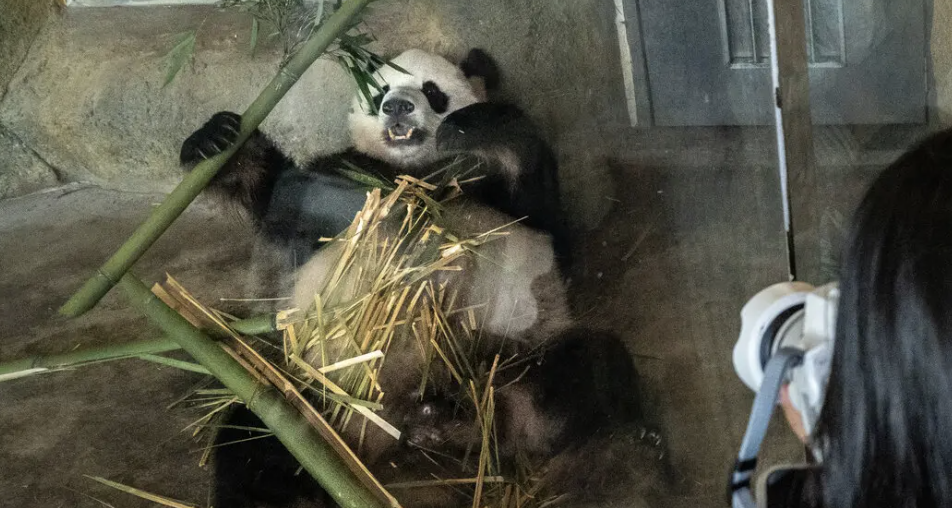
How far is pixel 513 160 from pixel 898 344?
822 millimetres

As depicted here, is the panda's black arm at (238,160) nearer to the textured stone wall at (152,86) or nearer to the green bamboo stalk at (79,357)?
the textured stone wall at (152,86)

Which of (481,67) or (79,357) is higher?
(481,67)

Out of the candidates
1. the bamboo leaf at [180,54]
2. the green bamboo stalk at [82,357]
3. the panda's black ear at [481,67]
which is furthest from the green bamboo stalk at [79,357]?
the panda's black ear at [481,67]

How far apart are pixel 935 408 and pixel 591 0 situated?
0.92m

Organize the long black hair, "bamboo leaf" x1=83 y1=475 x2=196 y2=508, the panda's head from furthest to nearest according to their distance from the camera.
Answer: the panda's head
"bamboo leaf" x1=83 y1=475 x2=196 y2=508
the long black hair

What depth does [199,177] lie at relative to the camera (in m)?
1.14

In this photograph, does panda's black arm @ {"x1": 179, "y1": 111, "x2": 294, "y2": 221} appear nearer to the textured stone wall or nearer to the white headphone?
the textured stone wall

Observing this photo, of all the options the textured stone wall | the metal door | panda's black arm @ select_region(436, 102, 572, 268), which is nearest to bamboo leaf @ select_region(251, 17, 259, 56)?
the textured stone wall

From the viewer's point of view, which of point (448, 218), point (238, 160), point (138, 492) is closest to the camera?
point (138, 492)

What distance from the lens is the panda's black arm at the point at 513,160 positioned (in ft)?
4.44

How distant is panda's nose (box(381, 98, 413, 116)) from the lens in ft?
4.25

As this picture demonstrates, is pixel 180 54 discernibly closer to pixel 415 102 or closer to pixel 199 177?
pixel 199 177

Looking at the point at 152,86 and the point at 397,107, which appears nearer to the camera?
the point at 152,86

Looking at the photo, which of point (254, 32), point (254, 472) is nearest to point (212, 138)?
point (254, 32)
